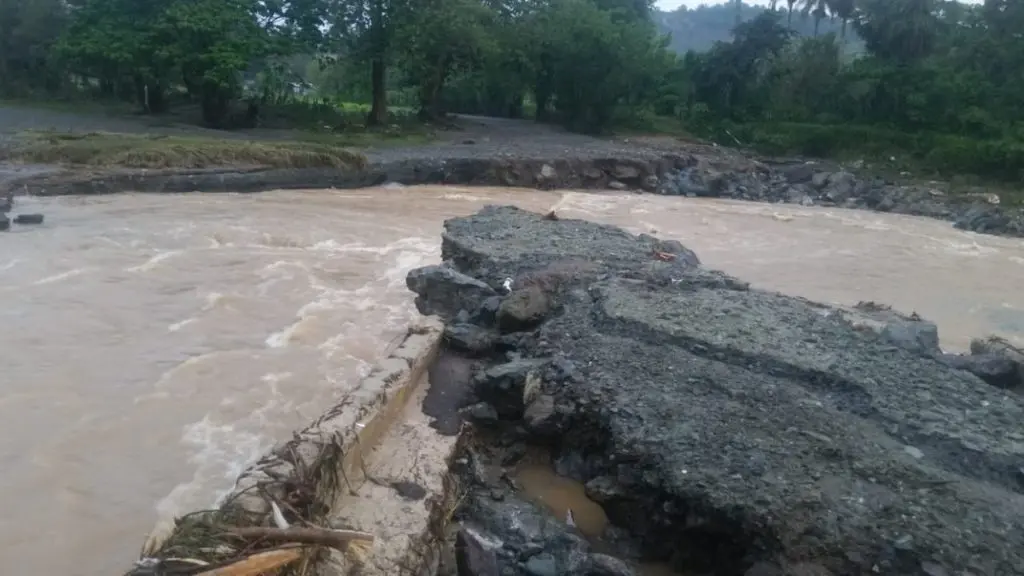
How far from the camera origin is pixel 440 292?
10.2 meters

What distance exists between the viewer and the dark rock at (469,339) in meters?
8.34

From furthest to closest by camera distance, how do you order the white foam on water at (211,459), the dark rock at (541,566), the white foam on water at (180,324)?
the white foam on water at (180,324)
the white foam on water at (211,459)
the dark rock at (541,566)

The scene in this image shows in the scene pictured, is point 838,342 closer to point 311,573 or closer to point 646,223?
point 311,573

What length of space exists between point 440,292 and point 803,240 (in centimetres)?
1131

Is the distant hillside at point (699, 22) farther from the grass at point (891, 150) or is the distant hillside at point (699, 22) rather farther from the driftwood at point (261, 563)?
the driftwood at point (261, 563)

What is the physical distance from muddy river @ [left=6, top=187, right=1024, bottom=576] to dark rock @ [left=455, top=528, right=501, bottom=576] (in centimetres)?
233

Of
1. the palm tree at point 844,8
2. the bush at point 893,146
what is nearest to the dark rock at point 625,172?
the bush at point 893,146

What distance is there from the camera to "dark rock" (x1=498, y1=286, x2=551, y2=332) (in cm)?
873

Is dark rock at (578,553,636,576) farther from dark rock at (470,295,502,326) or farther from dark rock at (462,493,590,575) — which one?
dark rock at (470,295,502,326)

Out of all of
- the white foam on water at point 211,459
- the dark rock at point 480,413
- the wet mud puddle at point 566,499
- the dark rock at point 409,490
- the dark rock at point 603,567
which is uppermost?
the dark rock at point 409,490

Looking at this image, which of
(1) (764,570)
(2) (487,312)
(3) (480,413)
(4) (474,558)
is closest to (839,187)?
(2) (487,312)

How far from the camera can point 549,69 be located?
120ft

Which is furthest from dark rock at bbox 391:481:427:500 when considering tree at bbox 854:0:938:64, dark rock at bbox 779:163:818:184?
tree at bbox 854:0:938:64

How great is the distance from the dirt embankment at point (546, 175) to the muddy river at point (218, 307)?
3.37 feet
